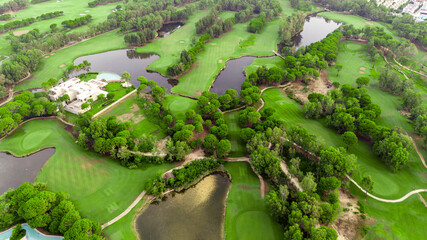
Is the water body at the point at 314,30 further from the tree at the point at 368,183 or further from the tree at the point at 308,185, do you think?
the tree at the point at 308,185

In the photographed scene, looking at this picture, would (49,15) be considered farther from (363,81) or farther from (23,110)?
(363,81)

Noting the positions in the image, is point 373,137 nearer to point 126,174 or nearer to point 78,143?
point 126,174

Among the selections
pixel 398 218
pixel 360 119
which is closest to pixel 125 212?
pixel 398 218

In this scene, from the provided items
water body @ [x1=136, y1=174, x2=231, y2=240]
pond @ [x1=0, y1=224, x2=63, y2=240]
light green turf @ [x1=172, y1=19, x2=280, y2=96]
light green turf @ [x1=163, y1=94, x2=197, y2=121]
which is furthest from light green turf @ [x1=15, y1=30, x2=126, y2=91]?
water body @ [x1=136, y1=174, x2=231, y2=240]

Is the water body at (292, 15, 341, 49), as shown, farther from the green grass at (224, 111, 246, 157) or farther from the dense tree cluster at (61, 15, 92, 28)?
the dense tree cluster at (61, 15, 92, 28)

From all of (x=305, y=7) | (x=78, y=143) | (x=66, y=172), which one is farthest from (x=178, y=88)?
(x=305, y=7)

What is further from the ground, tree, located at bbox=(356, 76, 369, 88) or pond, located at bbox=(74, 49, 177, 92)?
tree, located at bbox=(356, 76, 369, 88)

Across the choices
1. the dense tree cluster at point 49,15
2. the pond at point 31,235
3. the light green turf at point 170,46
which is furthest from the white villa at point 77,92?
the dense tree cluster at point 49,15
